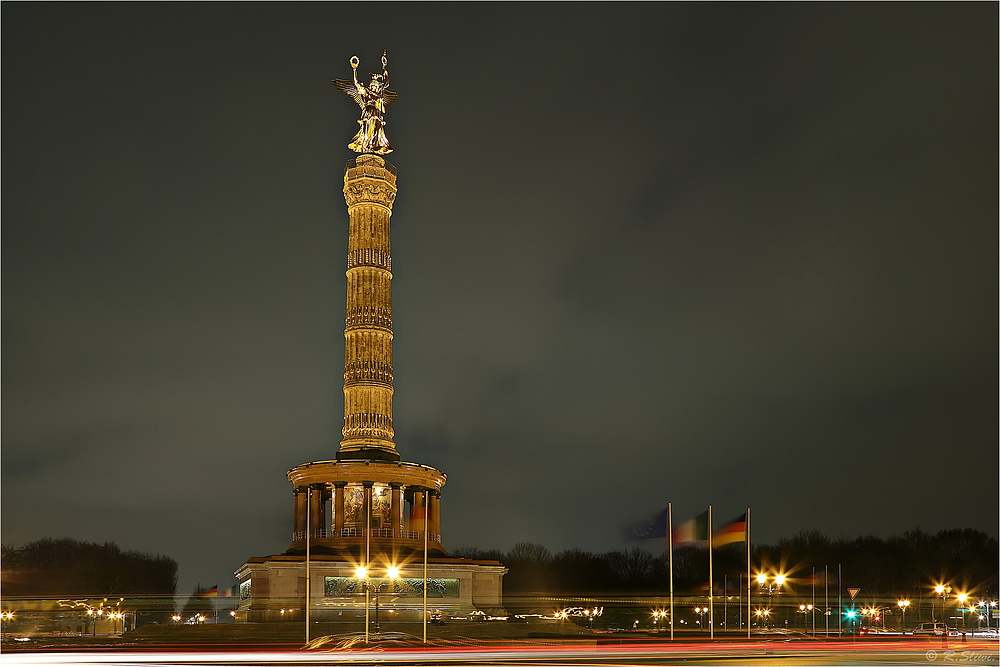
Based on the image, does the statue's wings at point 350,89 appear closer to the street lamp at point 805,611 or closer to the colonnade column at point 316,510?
the colonnade column at point 316,510

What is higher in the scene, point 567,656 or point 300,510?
point 300,510

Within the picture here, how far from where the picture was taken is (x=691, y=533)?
1288 inches

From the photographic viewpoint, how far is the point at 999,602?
239 ft

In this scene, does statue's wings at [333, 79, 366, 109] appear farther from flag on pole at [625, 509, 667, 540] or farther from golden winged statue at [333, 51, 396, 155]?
flag on pole at [625, 509, 667, 540]

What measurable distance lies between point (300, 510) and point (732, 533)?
908 inches

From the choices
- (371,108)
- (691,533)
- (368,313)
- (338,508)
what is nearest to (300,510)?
(338,508)

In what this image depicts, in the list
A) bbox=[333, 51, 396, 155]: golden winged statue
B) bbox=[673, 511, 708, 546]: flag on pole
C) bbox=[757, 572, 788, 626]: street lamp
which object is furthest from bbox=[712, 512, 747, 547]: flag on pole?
bbox=[333, 51, 396, 155]: golden winged statue

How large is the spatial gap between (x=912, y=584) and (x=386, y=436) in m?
44.4

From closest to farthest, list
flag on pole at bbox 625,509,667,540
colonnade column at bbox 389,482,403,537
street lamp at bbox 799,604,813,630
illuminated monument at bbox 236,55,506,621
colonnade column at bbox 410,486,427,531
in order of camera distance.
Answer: flag on pole at bbox 625,509,667,540
illuminated monument at bbox 236,55,506,621
colonnade column at bbox 389,482,403,537
colonnade column at bbox 410,486,427,531
street lamp at bbox 799,604,813,630

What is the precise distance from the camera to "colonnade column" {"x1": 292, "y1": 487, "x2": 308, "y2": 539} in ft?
161

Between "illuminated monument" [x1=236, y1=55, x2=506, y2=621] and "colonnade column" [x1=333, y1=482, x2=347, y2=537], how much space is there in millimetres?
49

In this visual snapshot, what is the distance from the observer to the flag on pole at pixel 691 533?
32781 mm

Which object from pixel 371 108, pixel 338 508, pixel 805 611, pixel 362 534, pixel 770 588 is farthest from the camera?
pixel 770 588

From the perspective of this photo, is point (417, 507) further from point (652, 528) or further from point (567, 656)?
point (567, 656)
